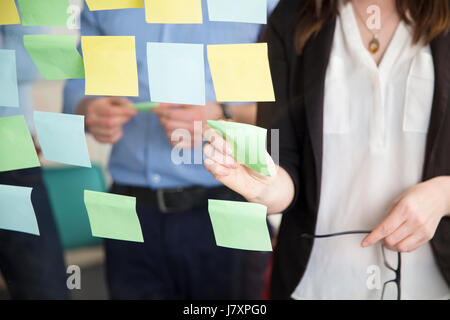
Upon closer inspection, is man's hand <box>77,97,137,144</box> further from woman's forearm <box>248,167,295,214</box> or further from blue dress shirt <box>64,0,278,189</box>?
woman's forearm <box>248,167,295,214</box>

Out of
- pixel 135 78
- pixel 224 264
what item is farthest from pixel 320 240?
pixel 135 78

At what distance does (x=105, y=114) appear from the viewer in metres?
0.73

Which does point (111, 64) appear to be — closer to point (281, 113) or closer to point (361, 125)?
point (281, 113)

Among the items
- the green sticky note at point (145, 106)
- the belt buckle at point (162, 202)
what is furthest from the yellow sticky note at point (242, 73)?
the belt buckle at point (162, 202)

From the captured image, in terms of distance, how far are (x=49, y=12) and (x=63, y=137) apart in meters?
0.16

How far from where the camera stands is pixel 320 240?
2.08 feet

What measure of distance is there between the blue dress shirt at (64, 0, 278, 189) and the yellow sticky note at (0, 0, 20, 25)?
99 millimetres

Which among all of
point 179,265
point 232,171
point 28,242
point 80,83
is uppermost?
point 80,83

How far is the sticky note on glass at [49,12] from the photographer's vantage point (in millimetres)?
555

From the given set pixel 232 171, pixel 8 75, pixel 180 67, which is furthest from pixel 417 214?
pixel 8 75

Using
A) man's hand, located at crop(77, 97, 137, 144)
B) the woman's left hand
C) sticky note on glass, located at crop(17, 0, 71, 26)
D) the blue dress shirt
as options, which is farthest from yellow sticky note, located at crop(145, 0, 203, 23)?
the woman's left hand

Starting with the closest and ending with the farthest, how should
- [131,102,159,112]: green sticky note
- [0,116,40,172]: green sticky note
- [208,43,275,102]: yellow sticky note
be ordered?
1. [208,43,275,102]: yellow sticky note
2. [0,116,40,172]: green sticky note
3. [131,102,159,112]: green sticky note

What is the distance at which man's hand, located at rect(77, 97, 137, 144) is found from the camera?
71cm

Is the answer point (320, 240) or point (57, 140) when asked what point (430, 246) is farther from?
point (57, 140)
